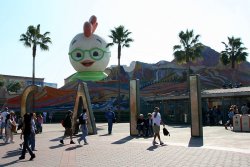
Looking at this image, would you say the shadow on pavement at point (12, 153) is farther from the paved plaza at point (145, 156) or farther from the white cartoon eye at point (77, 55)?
the white cartoon eye at point (77, 55)

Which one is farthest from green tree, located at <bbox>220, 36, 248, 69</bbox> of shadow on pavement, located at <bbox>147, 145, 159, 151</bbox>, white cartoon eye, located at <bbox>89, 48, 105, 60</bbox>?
shadow on pavement, located at <bbox>147, 145, 159, 151</bbox>

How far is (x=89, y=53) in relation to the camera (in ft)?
92.1

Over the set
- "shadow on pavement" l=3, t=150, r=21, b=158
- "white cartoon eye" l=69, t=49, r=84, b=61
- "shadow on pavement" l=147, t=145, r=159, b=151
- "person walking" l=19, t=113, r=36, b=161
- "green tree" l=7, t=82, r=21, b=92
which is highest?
"green tree" l=7, t=82, r=21, b=92

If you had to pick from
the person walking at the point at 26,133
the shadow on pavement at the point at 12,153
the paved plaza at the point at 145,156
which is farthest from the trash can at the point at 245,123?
the person walking at the point at 26,133

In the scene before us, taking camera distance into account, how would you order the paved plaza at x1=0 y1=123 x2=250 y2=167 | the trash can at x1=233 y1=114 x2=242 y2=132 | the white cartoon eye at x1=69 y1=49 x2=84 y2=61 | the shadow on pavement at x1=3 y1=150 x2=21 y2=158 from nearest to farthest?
the paved plaza at x1=0 y1=123 x2=250 y2=167 < the shadow on pavement at x1=3 y1=150 x2=21 y2=158 < the trash can at x1=233 y1=114 x2=242 y2=132 < the white cartoon eye at x1=69 y1=49 x2=84 y2=61

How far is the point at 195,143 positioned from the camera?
1395cm

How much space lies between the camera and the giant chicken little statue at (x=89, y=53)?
2806cm

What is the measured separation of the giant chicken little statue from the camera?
2806cm

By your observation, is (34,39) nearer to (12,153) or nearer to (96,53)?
(96,53)

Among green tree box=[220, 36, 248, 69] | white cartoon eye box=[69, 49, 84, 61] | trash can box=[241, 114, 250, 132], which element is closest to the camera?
trash can box=[241, 114, 250, 132]

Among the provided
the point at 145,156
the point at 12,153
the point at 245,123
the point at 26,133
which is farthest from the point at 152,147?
the point at 245,123

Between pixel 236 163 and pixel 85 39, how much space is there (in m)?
20.7

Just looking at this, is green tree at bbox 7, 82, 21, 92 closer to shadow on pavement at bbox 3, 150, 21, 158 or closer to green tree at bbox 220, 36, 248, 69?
green tree at bbox 220, 36, 248, 69

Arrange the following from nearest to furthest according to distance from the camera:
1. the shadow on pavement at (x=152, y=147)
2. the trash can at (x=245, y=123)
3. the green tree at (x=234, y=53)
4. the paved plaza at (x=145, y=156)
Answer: the paved plaza at (x=145, y=156)
the shadow on pavement at (x=152, y=147)
the trash can at (x=245, y=123)
the green tree at (x=234, y=53)
